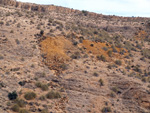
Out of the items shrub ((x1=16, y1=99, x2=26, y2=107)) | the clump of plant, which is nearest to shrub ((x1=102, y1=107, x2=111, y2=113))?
the clump of plant

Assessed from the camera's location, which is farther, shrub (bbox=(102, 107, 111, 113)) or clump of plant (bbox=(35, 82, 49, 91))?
clump of plant (bbox=(35, 82, 49, 91))

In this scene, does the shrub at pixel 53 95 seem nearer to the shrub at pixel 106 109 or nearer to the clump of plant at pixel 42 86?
the clump of plant at pixel 42 86

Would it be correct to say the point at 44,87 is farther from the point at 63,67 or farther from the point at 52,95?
the point at 63,67

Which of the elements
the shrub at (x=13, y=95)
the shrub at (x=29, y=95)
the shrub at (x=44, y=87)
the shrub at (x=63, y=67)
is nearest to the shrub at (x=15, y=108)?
the shrub at (x=13, y=95)

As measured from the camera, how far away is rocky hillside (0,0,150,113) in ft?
53.4

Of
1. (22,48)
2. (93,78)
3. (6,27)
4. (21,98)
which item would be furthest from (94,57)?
(6,27)

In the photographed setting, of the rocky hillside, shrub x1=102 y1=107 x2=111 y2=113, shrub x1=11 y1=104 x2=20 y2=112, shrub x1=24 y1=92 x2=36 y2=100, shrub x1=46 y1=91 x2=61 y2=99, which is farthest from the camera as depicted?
shrub x1=46 y1=91 x2=61 y2=99

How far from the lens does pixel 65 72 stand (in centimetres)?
2028

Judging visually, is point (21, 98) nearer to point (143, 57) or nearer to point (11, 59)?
point (11, 59)

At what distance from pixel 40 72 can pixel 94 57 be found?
7.77m

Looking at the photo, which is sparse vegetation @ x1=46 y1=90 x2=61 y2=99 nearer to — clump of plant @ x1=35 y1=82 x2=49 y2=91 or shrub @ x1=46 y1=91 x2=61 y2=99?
shrub @ x1=46 y1=91 x2=61 y2=99

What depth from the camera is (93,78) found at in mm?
20000

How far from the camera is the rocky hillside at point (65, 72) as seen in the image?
16.3 metres

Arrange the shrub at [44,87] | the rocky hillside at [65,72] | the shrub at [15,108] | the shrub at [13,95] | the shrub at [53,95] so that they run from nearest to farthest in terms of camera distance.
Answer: the shrub at [15,108] → the shrub at [13,95] → the rocky hillside at [65,72] → the shrub at [53,95] → the shrub at [44,87]
